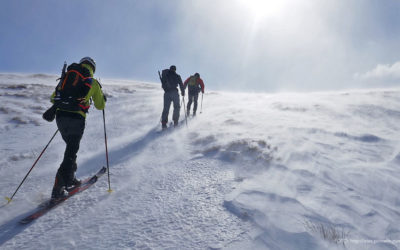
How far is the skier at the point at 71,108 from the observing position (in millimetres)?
4398

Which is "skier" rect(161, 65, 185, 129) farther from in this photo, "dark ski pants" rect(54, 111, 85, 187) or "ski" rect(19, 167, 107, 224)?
"dark ski pants" rect(54, 111, 85, 187)

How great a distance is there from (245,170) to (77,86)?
155 inches

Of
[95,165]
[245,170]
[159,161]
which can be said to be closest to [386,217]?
[245,170]

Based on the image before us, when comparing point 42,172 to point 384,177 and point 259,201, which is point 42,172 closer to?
point 259,201

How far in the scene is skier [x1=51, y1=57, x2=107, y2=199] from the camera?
4398 millimetres

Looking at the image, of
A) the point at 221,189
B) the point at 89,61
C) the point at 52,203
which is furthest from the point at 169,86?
the point at 52,203

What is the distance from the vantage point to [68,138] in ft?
15.0

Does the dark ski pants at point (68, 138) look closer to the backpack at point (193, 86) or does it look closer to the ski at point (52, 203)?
the ski at point (52, 203)

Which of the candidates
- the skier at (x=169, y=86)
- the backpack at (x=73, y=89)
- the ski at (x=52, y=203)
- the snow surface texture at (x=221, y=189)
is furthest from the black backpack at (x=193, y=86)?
the backpack at (x=73, y=89)

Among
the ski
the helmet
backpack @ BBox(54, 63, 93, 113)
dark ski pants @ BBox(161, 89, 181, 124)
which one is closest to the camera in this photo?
the ski

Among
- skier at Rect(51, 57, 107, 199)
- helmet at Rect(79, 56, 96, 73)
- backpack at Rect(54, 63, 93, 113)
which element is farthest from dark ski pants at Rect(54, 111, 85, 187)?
helmet at Rect(79, 56, 96, 73)

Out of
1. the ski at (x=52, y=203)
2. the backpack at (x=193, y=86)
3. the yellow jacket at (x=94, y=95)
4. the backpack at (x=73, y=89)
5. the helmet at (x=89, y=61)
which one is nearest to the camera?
the ski at (x=52, y=203)

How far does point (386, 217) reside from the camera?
4.09 meters

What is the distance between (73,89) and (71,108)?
1.16 feet
